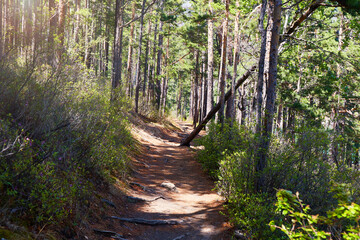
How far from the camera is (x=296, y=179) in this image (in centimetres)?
545

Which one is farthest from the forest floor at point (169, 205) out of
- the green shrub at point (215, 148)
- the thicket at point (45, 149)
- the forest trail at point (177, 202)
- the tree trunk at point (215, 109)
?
the tree trunk at point (215, 109)

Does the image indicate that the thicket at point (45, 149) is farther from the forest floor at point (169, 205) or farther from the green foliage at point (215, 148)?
the green foliage at point (215, 148)

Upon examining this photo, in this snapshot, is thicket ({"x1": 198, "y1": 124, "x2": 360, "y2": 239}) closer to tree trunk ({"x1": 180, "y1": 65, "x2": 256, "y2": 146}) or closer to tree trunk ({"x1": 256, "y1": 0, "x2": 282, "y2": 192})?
tree trunk ({"x1": 256, "y1": 0, "x2": 282, "y2": 192})

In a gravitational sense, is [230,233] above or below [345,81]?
below

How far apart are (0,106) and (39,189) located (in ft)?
6.10

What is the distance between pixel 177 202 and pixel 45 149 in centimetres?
461

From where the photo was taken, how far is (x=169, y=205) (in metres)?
7.40

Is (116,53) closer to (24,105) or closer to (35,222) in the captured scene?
(24,105)

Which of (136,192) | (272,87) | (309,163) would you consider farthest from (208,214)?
(272,87)

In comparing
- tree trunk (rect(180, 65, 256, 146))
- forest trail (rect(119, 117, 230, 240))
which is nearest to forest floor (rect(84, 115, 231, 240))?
forest trail (rect(119, 117, 230, 240))

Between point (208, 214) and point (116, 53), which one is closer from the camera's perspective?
point (208, 214)

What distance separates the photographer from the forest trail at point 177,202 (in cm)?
584

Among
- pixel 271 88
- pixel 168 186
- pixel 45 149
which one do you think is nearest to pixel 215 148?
pixel 168 186

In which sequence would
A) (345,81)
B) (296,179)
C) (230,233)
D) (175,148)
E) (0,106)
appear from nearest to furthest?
(0,106)
(296,179)
(230,233)
(345,81)
(175,148)
